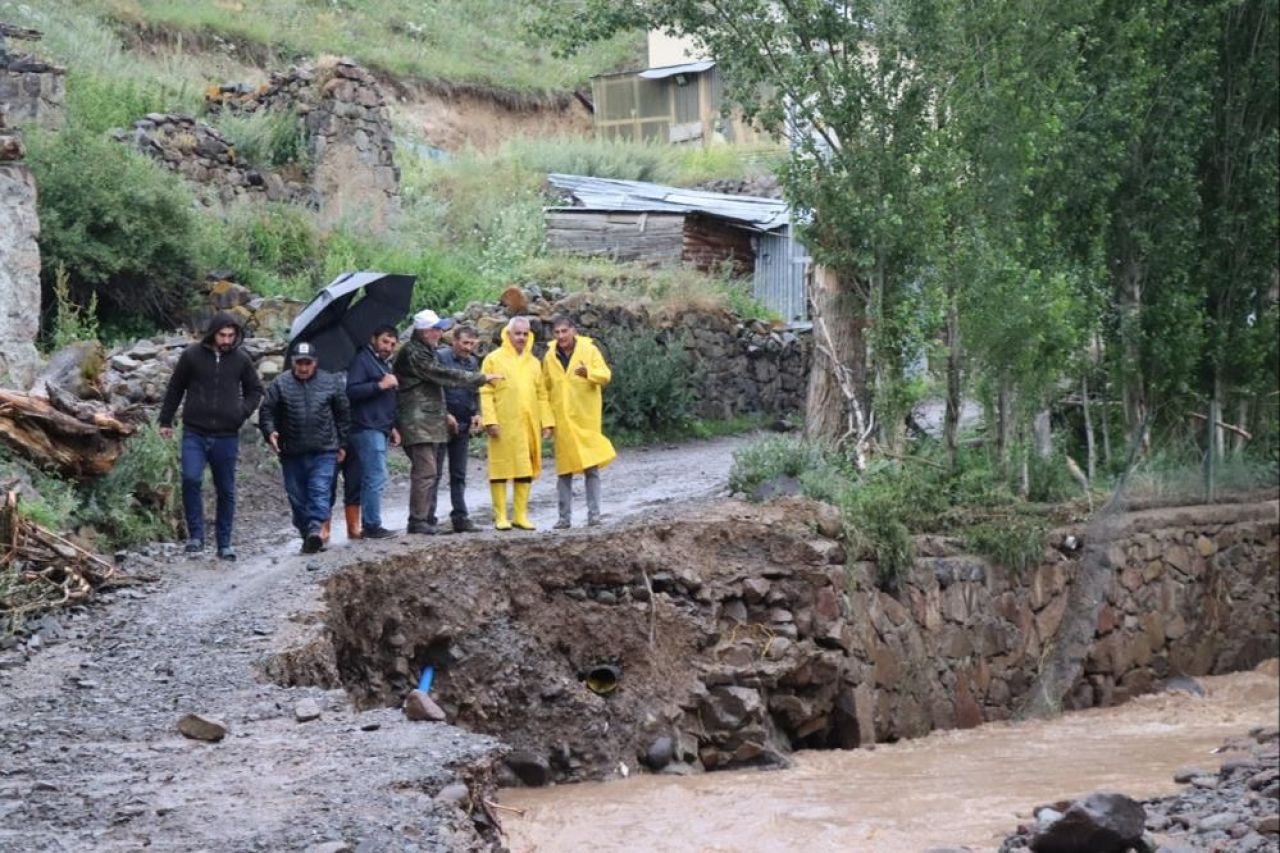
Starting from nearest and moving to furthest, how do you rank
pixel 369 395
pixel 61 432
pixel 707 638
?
pixel 61 432, pixel 369 395, pixel 707 638

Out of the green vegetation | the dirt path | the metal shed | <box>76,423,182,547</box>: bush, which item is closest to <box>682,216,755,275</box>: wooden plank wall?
the metal shed

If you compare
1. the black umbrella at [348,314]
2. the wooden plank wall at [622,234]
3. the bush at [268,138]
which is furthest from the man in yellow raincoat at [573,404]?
the wooden plank wall at [622,234]

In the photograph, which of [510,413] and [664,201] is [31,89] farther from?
[664,201]

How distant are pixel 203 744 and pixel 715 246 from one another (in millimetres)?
21273

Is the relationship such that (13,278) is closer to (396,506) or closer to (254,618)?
(396,506)

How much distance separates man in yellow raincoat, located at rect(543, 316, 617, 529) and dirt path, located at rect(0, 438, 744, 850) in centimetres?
256

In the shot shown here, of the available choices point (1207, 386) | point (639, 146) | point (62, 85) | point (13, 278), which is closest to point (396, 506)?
point (13, 278)

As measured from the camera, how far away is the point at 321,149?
24797mm

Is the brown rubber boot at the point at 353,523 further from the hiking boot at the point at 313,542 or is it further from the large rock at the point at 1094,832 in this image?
the large rock at the point at 1094,832

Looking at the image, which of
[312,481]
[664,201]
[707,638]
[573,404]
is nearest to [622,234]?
Result: [664,201]

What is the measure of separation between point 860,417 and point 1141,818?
707cm

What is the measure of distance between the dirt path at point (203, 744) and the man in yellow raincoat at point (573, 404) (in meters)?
2.56

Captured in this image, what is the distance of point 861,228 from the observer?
17.5 meters

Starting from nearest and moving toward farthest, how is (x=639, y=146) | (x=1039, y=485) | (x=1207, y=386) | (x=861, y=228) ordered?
(x=861, y=228)
(x=1039, y=485)
(x=1207, y=386)
(x=639, y=146)
